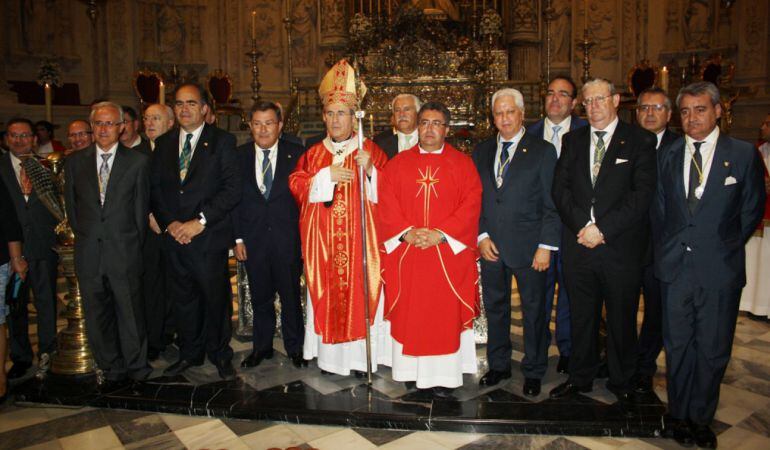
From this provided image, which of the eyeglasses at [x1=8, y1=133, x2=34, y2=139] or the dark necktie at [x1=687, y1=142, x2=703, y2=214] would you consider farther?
the eyeglasses at [x1=8, y1=133, x2=34, y2=139]

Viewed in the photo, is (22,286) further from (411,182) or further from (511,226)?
(511,226)

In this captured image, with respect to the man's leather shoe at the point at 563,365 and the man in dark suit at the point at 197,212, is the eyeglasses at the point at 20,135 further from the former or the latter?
the man's leather shoe at the point at 563,365

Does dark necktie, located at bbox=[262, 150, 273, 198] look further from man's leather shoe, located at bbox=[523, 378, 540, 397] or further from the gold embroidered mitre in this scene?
man's leather shoe, located at bbox=[523, 378, 540, 397]

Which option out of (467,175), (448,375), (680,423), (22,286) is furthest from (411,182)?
(22,286)

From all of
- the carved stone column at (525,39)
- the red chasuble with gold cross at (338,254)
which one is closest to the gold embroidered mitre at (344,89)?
the red chasuble with gold cross at (338,254)

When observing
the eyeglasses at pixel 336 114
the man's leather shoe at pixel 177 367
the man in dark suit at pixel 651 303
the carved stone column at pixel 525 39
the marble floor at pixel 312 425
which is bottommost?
the marble floor at pixel 312 425

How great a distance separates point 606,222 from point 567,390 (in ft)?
3.76

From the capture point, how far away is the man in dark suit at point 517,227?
12.3 feet

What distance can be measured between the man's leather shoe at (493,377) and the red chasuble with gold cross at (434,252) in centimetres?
41

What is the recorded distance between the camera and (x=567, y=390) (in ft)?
12.3

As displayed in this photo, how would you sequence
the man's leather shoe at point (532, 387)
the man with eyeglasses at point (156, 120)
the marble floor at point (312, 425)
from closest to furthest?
the marble floor at point (312, 425) → the man's leather shoe at point (532, 387) → the man with eyeglasses at point (156, 120)

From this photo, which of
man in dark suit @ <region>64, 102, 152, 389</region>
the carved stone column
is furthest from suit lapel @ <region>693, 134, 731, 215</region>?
the carved stone column

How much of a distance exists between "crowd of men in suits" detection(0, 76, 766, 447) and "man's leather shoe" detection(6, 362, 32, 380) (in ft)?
0.23

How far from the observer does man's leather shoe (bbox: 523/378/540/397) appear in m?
3.80
